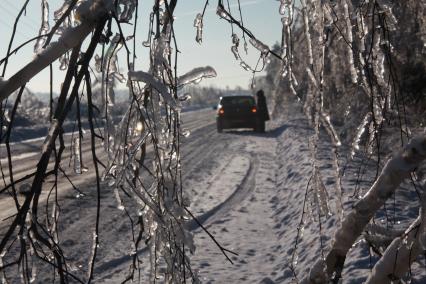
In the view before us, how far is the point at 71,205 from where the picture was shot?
8.81m

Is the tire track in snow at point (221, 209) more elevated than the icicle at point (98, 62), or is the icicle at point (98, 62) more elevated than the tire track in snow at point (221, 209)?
the icicle at point (98, 62)

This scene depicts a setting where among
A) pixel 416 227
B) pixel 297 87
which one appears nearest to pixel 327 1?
pixel 297 87

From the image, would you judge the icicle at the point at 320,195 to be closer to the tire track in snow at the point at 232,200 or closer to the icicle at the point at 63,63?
the icicle at the point at 63,63

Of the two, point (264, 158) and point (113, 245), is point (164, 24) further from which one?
point (264, 158)

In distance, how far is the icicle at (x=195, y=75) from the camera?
1601mm

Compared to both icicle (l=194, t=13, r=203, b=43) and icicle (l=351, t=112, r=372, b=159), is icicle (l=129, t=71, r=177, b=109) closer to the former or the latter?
icicle (l=194, t=13, r=203, b=43)

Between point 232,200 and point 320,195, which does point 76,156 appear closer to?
point 320,195

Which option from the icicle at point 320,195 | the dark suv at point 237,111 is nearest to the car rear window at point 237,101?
the dark suv at point 237,111

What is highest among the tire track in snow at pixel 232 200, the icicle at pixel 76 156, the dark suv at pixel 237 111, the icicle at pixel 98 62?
the icicle at pixel 98 62

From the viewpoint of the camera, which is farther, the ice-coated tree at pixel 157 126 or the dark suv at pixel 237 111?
the dark suv at pixel 237 111

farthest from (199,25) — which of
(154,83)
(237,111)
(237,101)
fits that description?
(237,101)

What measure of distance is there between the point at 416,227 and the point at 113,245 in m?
5.45

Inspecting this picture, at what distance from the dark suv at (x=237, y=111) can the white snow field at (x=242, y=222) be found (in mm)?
7466

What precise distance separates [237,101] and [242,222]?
14552mm
